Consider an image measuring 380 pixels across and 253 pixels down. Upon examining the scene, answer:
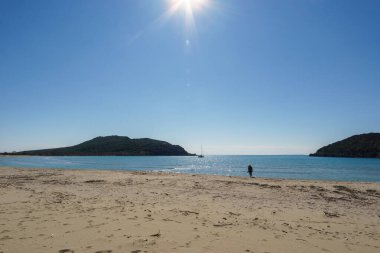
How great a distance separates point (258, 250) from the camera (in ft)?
22.9

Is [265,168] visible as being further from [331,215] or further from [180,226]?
[180,226]

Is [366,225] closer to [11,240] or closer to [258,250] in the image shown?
[258,250]

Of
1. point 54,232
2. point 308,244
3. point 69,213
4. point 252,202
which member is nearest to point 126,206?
point 69,213

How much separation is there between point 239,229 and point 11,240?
20.8ft

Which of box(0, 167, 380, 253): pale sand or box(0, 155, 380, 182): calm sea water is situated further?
box(0, 155, 380, 182): calm sea water

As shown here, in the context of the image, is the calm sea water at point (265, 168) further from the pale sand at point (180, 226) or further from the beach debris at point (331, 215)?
the pale sand at point (180, 226)

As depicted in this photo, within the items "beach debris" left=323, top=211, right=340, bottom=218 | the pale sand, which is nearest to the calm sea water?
"beach debris" left=323, top=211, right=340, bottom=218

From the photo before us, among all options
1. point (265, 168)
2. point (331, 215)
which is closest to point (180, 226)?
point (331, 215)

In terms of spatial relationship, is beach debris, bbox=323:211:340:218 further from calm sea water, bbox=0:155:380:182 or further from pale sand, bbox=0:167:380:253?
calm sea water, bbox=0:155:380:182

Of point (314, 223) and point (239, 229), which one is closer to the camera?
point (239, 229)

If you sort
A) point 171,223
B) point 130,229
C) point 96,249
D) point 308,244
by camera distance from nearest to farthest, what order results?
point 96,249 < point 308,244 < point 130,229 < point 171,223

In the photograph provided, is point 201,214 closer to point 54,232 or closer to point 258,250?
point 258,250

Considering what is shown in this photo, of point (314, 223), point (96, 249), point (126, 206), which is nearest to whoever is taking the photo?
point (96, 249)

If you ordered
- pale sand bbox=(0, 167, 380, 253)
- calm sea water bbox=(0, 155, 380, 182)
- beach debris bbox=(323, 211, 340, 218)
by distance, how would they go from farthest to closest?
calm sea water bbox=(0, 155, 380, 182) → beach debris bbox=(323, 211, 340, 218) → pale sand bbox=(0, 167, 380, 253)
